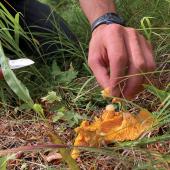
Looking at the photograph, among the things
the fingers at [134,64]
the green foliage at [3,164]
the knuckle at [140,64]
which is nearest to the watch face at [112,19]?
the fingers at [134,64]

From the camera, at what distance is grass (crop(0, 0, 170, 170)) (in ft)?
3.50

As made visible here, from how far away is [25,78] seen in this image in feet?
5.26

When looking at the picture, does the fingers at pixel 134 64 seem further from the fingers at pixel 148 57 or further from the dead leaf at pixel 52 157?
the dead leaf at pixel 52 157

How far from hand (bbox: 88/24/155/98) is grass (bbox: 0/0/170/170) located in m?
0.05

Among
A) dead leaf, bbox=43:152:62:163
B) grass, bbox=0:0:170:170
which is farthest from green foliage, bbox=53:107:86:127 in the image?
dead leaf, bbox=43:152:62:163

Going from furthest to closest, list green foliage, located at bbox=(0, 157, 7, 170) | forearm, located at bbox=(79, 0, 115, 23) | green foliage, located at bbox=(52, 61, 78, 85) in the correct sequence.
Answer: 1. green foliage, located at bbox=(52, 61, 78, 85)
2. forearm, located at bbox=(79, 0, 115, 23)
3. green foliage, located at bbox=(0, 157, 7, 170)

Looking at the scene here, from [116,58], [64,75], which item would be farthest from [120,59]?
[64,75]

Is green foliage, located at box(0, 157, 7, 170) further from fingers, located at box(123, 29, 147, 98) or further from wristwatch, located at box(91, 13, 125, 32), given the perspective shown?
wristwatch, located at box(91, 13, 125, 32)

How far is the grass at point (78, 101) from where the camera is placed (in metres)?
1.07

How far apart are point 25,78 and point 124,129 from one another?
61 centimetres

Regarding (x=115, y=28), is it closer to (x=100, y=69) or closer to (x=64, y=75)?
(x=100, y=69)

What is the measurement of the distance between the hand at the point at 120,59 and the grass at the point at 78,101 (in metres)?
0.05

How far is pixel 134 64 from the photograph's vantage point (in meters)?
1.08

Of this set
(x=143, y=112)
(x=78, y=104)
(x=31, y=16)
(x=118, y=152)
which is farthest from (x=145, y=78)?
(x=31, y=16)
